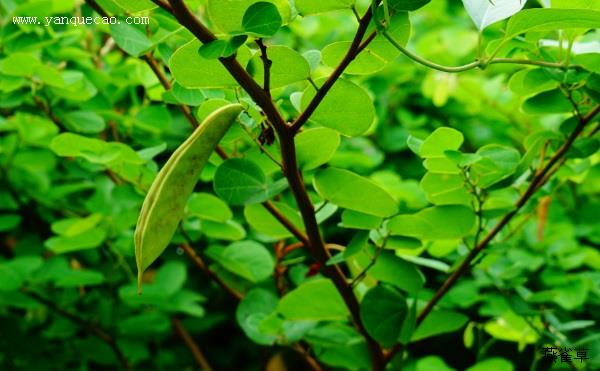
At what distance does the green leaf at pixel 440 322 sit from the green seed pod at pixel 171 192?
48cm

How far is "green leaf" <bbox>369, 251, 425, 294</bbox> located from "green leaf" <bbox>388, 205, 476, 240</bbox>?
47 millimetres

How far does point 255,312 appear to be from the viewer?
1.01m

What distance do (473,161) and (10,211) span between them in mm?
1062

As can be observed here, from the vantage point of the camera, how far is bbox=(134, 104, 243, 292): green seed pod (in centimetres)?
57

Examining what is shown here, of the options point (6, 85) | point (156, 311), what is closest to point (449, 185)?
point (6, 85)

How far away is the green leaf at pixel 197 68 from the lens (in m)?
0.60

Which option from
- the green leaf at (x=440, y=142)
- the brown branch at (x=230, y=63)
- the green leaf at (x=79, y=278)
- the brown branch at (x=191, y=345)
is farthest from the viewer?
the brown branch at (x=191, y=345)

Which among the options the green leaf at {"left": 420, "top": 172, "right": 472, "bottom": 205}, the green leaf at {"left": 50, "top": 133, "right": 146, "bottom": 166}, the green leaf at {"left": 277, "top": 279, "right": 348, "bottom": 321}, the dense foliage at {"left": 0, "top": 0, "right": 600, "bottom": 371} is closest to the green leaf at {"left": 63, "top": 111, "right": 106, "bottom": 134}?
the dense foliage at {"left": 0, "top": 0, "right": 600, "bottom": 371}

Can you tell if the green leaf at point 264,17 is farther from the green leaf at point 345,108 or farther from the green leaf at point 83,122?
the green leaf at point 83,122

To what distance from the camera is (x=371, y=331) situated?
2.71 feet

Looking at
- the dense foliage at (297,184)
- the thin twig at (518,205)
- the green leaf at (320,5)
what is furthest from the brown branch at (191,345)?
the green leaf at (320,5)

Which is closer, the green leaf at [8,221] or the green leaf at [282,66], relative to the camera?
the green leaf at [282,66]

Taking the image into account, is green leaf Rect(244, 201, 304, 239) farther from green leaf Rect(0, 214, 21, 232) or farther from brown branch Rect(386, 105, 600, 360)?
green leaf Rect(0, 214, 21, 232)

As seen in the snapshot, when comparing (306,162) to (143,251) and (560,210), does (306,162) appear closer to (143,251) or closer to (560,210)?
(143,251)
